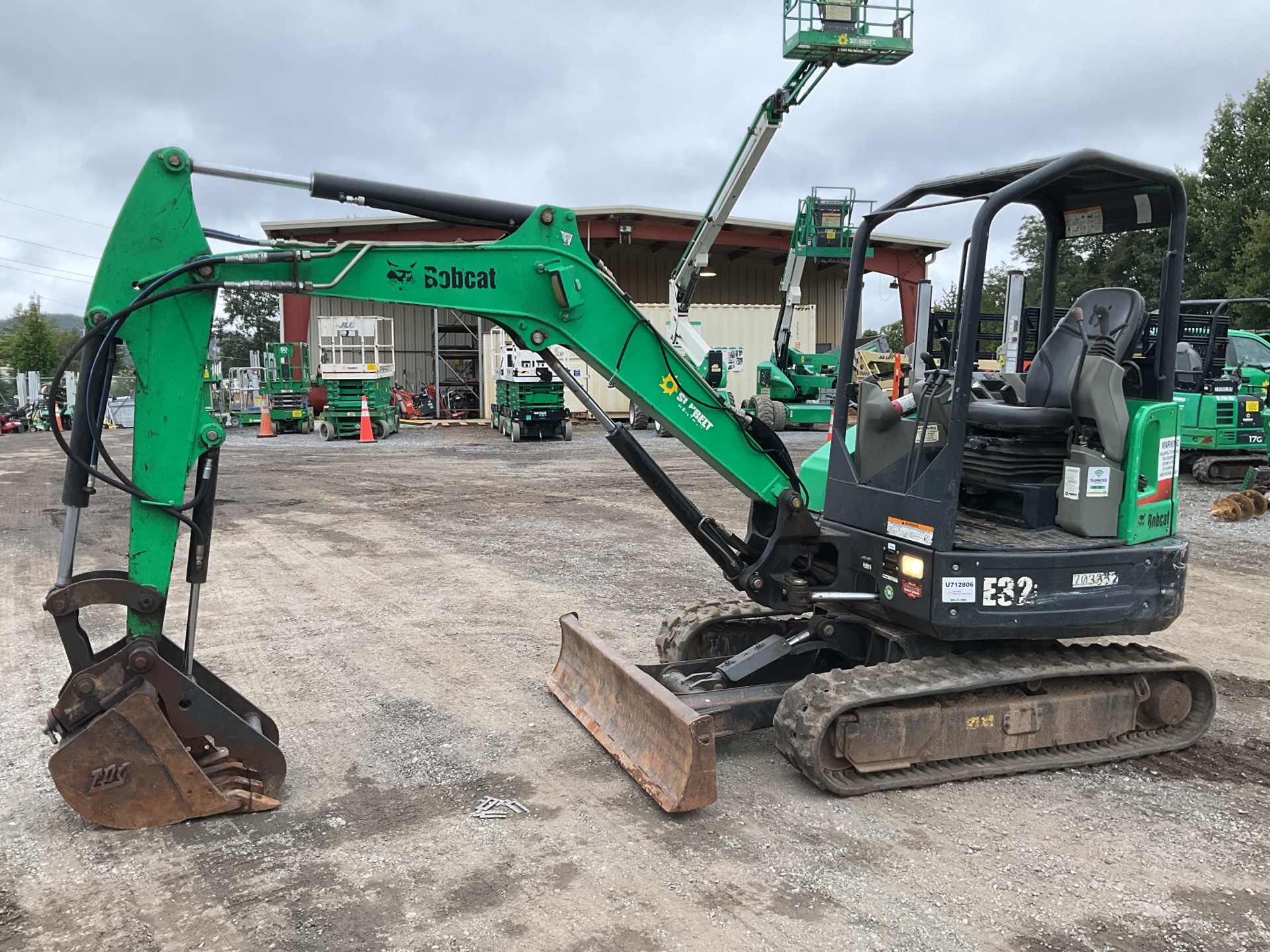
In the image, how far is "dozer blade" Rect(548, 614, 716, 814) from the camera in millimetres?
4160

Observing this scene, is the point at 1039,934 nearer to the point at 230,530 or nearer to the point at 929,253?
the point at 230,530

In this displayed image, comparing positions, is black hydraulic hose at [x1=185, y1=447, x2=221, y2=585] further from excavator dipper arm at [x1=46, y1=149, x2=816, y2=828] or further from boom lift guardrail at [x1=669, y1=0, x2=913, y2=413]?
boom lift guardrail at [x1=669, y1=0, x2=913, y2=413]

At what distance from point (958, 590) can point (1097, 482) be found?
89cm

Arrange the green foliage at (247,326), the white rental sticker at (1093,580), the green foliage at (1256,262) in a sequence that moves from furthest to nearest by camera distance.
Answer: the green foliage at (247,326) → the green foliage at (1256,262) → the white rental sticker at (1093,580)

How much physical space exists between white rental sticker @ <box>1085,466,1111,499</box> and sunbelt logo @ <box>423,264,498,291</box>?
289 cm

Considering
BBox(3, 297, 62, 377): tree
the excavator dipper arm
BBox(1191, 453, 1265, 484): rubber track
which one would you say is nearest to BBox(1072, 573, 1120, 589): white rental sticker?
the excavator dipper arm

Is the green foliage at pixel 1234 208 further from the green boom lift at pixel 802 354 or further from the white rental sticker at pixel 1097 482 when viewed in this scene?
the white rental sticker at pixel 1097 482

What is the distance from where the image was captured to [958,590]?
4.50 metres

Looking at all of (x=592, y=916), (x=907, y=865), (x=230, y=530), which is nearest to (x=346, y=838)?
(x=592, y=916)

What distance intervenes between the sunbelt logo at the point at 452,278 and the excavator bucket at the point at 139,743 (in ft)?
6.28

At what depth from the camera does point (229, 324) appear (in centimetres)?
5628

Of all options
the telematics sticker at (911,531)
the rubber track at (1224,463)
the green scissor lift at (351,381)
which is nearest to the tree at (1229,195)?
the rubber track at (1224,463)

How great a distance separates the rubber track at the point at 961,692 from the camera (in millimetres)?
4387

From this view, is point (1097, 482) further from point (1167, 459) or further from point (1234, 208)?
point (1234, 208)
